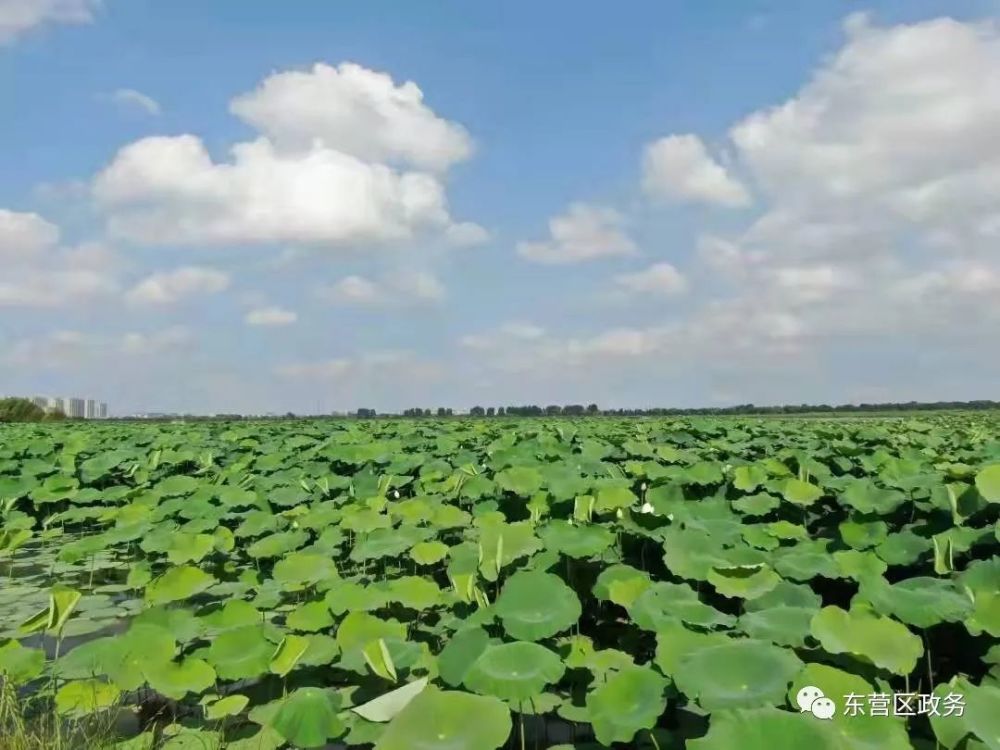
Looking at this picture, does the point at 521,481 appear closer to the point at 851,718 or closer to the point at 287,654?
the point at 287,654

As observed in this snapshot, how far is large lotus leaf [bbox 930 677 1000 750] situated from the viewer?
1.96 meters

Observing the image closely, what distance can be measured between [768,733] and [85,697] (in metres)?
2.46

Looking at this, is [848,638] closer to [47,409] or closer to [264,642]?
[264,642]

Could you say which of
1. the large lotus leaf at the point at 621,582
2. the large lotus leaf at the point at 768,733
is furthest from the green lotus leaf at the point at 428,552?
the large lotus leaf at the point at 768,733

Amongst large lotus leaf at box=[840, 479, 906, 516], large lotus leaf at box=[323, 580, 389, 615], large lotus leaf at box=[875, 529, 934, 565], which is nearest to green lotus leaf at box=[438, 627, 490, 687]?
large lotus leaf at box=[323, 580, 389, 615]

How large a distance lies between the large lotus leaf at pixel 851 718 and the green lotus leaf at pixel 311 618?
2.10m

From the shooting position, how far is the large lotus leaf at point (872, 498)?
4668 mm

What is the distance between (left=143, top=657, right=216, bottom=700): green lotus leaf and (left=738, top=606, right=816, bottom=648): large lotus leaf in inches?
79.4

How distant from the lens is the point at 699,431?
12.2 meters

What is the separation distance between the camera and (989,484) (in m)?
4.02

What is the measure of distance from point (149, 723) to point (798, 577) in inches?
113

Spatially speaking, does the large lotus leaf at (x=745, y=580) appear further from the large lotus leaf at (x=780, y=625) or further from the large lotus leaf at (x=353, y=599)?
the large lotus leaf at (x=353, y=599)

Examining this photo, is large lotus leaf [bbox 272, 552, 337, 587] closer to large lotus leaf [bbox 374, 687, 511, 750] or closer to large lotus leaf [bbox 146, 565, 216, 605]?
large lotus leaf [bbox 146, 565, 216, 605]

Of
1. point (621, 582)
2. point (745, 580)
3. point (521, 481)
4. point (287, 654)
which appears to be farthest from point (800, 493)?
point (287, 654)
